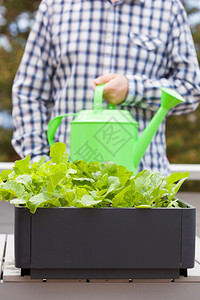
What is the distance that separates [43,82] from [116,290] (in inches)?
39.5

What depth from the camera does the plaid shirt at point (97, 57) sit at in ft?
5.22

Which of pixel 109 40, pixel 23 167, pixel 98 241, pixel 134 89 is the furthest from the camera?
pixel 109 40

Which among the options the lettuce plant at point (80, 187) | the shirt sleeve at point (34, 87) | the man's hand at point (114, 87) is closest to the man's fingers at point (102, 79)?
the man's hand at point (114, 87)

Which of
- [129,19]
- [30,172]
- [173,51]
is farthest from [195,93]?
[30,172]

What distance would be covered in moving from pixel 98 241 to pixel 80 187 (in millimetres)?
113

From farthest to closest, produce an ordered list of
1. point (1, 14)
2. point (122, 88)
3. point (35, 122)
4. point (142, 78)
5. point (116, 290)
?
point (1, 14) → point (35, 122) → point (142, 78) → point (122, 88) → point (116, 290)

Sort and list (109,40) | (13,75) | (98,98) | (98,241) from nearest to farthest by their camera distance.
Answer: (98,241)
(98,98)
(109,40)
(13,75)

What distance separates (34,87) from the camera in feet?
5.39

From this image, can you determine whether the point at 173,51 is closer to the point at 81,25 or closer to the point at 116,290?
the point at 81,25

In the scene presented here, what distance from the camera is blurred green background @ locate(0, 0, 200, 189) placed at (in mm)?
8203

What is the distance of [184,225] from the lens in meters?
0.78

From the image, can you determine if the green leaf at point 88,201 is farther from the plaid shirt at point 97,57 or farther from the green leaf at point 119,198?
the plaid shirt at point 97,57

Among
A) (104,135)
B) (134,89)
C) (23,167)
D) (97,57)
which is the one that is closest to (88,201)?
(23,167)

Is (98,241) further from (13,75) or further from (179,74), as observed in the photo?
(13,75)
